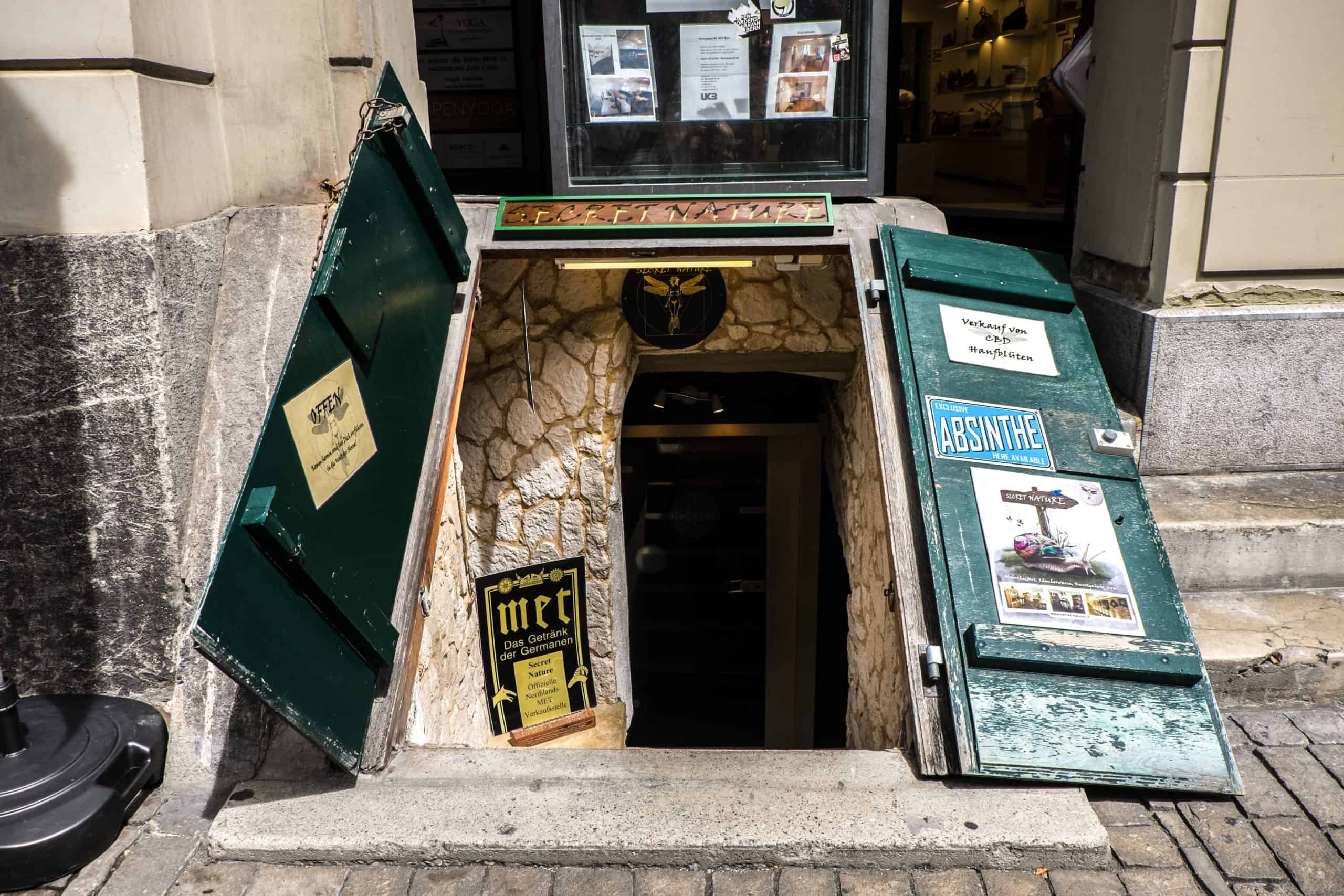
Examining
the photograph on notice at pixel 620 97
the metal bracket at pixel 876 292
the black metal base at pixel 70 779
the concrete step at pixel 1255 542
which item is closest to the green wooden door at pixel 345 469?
the black metal base at pixel 70 779

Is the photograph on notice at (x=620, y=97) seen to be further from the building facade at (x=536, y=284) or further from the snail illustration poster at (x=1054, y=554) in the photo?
the snail illustration poster at (x=1054, y=554)

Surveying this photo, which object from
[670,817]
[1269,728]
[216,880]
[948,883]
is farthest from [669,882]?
[1269,728]

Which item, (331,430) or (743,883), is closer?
(743,883)

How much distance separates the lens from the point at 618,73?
464cm

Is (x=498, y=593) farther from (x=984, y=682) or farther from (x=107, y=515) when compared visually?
(x=984, y=682)

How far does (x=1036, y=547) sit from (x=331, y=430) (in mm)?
2355

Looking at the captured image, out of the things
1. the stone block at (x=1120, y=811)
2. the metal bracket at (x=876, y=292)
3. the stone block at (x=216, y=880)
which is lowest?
the stone block at (x=1120, y=811)

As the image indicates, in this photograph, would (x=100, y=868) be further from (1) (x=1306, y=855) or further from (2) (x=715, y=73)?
(2) (x=715, y=73)

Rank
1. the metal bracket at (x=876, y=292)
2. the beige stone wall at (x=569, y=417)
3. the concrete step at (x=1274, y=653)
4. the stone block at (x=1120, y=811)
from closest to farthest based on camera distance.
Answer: the stone block at (x=1120, y=811) → the concrete step at (x=1274, y=653) → the metal bracket at (x=876, y=292) → the beige stone wall at (x=569, y=417)

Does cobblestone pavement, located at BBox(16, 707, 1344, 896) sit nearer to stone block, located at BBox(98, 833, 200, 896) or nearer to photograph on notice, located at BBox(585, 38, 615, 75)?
stone block, located at BBox(98, 833, 200, 896)

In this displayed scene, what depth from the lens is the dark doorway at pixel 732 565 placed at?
7.26m

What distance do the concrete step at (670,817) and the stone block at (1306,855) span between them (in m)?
0.52

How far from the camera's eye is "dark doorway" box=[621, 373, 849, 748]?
726 cm

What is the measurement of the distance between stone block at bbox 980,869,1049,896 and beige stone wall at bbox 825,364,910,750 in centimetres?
88
